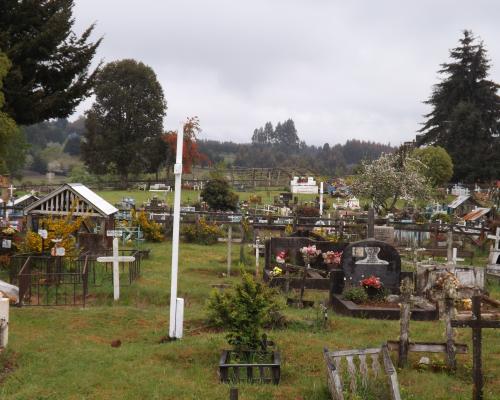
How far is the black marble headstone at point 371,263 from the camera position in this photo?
15312 mm

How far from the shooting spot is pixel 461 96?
60.2 meters

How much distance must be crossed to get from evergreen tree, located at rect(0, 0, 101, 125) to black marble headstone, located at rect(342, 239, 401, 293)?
1248cm

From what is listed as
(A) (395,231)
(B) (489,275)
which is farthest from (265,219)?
(B) (489,275)

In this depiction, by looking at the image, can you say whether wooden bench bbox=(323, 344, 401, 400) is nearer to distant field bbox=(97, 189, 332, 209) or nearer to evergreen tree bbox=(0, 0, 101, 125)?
evergreen tree bbox=(0, 0, 101, 125)

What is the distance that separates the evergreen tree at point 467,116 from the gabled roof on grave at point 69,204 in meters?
42.2

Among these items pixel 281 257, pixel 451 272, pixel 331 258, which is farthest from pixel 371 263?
pixel 281 257

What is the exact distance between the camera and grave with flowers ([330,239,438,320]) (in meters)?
14.4

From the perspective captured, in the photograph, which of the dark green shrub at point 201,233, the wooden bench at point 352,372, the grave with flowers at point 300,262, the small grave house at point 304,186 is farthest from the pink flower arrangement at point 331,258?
the small grave house at point 304,186

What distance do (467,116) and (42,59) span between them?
44.0 m

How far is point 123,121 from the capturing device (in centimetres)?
6200

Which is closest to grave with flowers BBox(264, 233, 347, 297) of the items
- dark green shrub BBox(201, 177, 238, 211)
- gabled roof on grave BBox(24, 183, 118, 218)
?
gabled roof on grave BBox(24, 183, 118, 218)

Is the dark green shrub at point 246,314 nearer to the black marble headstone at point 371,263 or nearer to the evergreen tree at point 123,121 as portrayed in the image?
the black marble headstone at point 371,263

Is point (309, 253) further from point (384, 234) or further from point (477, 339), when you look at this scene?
→ point (477, 339)

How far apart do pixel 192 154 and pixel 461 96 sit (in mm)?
28162
